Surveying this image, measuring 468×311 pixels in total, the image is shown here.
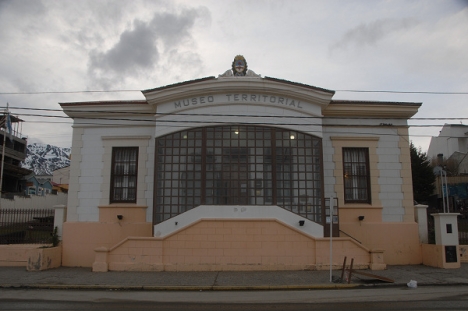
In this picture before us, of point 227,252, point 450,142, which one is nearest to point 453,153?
point 450,142

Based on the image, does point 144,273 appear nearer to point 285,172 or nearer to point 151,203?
point 151,203

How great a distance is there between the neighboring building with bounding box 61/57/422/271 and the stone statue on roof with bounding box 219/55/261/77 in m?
0.06

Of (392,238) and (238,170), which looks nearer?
(238,170)

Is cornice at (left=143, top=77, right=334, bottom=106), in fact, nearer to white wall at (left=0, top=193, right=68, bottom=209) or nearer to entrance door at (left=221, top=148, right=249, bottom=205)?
entrance door at (left=221, top=148, right=249, bottom=205)

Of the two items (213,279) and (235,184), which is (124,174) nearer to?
(235,184)

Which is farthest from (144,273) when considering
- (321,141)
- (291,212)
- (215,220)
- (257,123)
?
(321,141)

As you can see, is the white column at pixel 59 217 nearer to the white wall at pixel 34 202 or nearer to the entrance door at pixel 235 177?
the entrance door at pixel 235 177

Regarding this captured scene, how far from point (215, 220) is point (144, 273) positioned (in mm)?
3166

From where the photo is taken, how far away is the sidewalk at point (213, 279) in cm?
1177

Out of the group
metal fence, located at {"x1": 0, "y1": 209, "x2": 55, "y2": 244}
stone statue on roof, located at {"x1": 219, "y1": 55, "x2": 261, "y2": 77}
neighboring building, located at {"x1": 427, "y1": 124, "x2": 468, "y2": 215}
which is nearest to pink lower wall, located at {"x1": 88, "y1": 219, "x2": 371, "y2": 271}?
metal fence, located at {"x1": 0, "y1": 209, "x2": 55, "y2": 244}

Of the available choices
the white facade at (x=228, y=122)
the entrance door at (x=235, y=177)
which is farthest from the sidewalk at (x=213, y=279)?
the white facade at (x=228, y=122)

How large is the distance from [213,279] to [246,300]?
297 centimetres

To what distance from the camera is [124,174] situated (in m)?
17.2

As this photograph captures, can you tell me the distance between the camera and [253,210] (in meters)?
15.1
